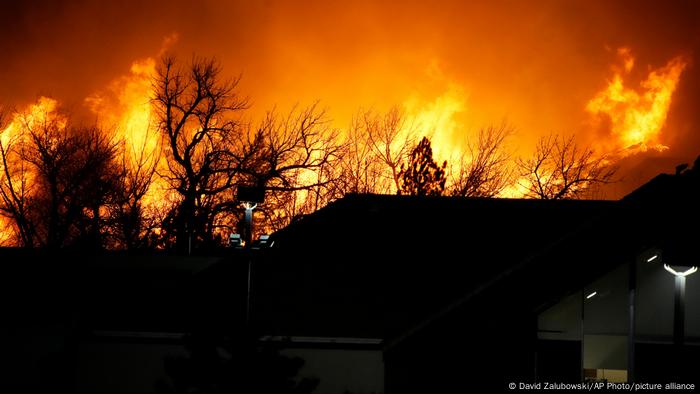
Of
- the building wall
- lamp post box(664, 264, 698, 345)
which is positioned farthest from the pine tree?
lamp post box(664, 264, 698, 345)

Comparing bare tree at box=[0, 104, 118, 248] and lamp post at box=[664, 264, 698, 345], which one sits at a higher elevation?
bare tree at box=[0, 104, 118, 248]

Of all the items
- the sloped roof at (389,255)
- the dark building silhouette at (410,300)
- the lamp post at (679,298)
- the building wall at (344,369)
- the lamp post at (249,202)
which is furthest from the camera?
the sloped roof at (389,255)

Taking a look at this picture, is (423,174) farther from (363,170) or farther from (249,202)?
(249,202)

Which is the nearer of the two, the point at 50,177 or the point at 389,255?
the point at 389,255

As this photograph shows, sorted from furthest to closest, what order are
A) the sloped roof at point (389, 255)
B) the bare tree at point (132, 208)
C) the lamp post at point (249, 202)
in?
the bare tree at point (132, 208)
the sloped roof at point (389, 255)
the lamp post at point (249, 202)

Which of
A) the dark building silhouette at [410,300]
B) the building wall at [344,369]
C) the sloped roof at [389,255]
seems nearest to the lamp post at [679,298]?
the dark building silhouette at [410,300]

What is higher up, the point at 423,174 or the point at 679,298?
the point at 423,174

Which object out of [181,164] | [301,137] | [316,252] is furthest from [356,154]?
[316,252]

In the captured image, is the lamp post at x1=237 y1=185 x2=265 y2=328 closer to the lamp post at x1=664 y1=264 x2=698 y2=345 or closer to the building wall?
the building wall

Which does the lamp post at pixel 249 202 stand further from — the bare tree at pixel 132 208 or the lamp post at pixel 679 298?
→ the bare tree at pixel 132 208

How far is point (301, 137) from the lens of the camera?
41031 millimetres

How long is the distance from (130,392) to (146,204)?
26.3 metres

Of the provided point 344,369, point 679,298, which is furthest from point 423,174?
point 679,298

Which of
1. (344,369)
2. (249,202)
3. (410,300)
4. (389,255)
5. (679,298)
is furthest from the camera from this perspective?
(389,255)
